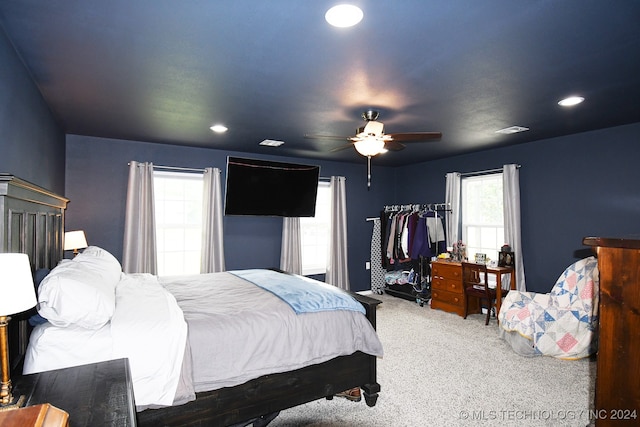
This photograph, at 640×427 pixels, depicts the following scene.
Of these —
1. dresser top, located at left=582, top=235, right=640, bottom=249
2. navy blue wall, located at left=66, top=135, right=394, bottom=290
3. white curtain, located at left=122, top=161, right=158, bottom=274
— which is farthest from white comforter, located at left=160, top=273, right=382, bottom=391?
navy blue wall, located at left=66, top=135, right=394, bottom=290

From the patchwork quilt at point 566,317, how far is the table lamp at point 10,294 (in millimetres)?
3845

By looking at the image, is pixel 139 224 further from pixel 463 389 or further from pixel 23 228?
pixel 463 389

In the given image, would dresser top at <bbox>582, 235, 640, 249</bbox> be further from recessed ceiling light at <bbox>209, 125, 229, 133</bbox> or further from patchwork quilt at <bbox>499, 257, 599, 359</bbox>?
recessed ceiling light at <bbox>209, 125, 229, 133</bbox>

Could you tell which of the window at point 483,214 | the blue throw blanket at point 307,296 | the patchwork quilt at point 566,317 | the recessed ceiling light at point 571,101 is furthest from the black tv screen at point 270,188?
the recessed ceiling light at point 571,101

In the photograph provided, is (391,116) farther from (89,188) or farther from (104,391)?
(89,188)

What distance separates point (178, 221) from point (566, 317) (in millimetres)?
4647

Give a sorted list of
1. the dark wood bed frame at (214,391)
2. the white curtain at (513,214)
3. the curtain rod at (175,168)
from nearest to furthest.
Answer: the dark wood bed frame at (214,391) → the white curtain at (513,214) → the curtain rod at (175,168)

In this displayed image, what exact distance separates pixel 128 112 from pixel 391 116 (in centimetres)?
246

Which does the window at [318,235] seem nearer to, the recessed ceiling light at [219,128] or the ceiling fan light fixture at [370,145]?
the recessed ceiling light at [219,128]

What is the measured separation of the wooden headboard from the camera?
1605 millimetres

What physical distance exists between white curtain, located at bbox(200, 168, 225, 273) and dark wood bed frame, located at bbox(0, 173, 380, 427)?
2.08 m

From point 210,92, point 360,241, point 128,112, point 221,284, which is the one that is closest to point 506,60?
point 210,92

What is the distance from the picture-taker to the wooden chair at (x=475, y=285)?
14.5 feet

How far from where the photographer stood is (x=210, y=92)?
279 centimetres
